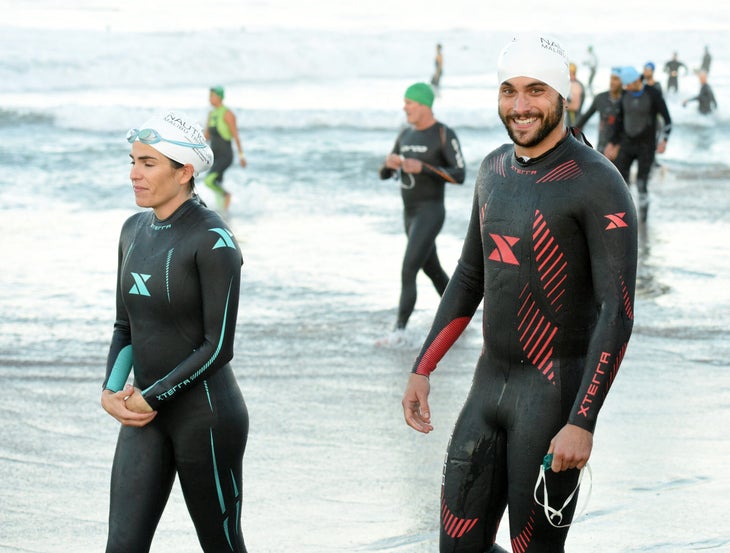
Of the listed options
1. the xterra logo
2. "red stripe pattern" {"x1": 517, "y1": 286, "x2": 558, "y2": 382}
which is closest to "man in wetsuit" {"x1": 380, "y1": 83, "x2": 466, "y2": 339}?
the xterra logo

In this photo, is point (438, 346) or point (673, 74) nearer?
point (438, 346)

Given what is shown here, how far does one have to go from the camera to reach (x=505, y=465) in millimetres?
3406

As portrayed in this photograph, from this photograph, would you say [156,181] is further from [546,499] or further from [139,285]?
[546,499]

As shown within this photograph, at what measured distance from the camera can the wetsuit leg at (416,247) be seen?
8391mm

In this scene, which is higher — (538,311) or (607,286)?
(607,286)

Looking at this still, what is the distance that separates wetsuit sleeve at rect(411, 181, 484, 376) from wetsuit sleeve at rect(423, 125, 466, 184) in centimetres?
473

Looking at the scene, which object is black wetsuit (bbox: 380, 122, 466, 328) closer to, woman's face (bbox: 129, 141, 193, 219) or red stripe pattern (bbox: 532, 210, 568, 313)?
woman's face (bbox: 129, 141, 193, 219)

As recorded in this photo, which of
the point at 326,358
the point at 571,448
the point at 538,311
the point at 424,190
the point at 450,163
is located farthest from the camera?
the point at 424,190

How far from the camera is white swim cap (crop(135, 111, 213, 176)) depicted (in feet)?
12.3

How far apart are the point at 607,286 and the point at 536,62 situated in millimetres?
690

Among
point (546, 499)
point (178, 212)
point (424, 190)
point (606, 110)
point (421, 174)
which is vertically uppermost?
point (178, 212)

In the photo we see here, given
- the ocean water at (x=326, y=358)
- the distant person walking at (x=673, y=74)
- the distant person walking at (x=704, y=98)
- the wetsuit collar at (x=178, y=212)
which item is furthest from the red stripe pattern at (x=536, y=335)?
the distant person walking at (x=673, y=74)

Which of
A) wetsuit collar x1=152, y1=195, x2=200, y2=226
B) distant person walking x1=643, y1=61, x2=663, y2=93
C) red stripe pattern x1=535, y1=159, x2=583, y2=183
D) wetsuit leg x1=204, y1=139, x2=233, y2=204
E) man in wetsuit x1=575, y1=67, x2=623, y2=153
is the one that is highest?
red stripe pattern x1=535, y1=159, x2=583, y2=183

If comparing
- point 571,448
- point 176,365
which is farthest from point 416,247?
point 571,448
